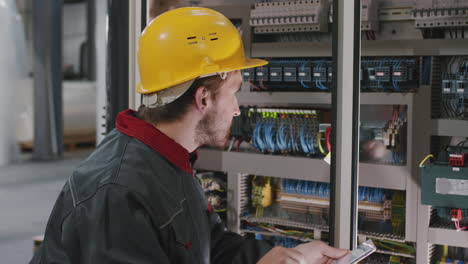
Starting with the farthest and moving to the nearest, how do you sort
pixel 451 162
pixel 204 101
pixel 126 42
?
pixel 126 42
pixel 451 162
pixel 204 101

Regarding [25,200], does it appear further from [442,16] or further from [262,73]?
[442,16]

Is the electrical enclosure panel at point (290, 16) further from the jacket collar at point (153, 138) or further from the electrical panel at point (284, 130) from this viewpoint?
the jacket collar at point (153, 138)

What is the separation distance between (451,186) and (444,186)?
0.11 ft

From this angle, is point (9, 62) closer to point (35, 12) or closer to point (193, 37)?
point (35, 12)

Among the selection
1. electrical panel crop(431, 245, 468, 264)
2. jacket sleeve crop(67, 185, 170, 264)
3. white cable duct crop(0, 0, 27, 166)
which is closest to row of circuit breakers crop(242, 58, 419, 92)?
electrical panel crop(431, 245, 468, 264)

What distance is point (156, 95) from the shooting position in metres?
1.57

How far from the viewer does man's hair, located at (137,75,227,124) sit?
4.97ft

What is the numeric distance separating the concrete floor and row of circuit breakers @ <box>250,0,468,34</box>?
2.53m

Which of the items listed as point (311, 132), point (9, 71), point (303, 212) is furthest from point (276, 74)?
point (9, 71)

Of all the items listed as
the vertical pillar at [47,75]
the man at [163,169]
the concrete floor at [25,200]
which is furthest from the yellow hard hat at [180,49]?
the vertical pillar at [47,75]

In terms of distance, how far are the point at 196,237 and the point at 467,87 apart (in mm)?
1957

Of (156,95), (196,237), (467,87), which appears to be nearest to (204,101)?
(156,95)

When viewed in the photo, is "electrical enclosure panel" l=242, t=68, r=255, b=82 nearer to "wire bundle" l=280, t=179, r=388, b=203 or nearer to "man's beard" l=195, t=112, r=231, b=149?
"wire bundle" l=280, t=179, r=388, b=203

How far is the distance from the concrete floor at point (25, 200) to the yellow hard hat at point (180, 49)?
2.99m
